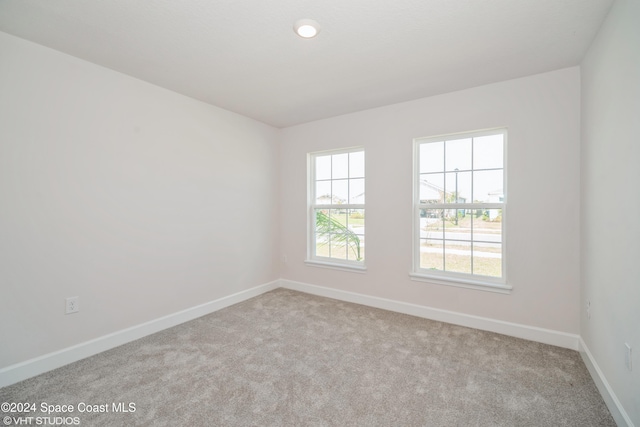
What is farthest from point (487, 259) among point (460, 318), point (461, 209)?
point (460, 318)

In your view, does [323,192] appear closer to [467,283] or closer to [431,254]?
[431,254]

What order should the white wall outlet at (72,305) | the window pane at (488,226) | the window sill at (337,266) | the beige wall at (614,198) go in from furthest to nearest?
the window sill at (337,266)
the window pane at (488,226)
the white wall outlet at (72,305)
the beige wall at (614,198)

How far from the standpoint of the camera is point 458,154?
299 cm

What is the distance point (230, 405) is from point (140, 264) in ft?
5.47

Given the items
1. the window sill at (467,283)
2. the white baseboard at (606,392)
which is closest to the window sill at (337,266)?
the window sill at (467,283)

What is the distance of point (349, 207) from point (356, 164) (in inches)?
→ 23.3

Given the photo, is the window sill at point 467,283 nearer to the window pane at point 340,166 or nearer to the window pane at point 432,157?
the window pane at point 432,157

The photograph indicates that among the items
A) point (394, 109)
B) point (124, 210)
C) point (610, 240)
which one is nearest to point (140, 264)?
point (124, 210)

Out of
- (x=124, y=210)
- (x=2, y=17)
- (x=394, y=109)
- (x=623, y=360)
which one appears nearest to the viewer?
(x=623, y=360)

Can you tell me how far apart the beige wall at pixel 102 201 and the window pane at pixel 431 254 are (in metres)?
2.34

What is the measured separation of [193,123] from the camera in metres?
3.10

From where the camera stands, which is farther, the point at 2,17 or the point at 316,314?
the point at 316,314

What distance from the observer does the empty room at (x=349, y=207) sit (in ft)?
5.53

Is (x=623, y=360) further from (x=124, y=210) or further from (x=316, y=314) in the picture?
(x=124, y=210)
